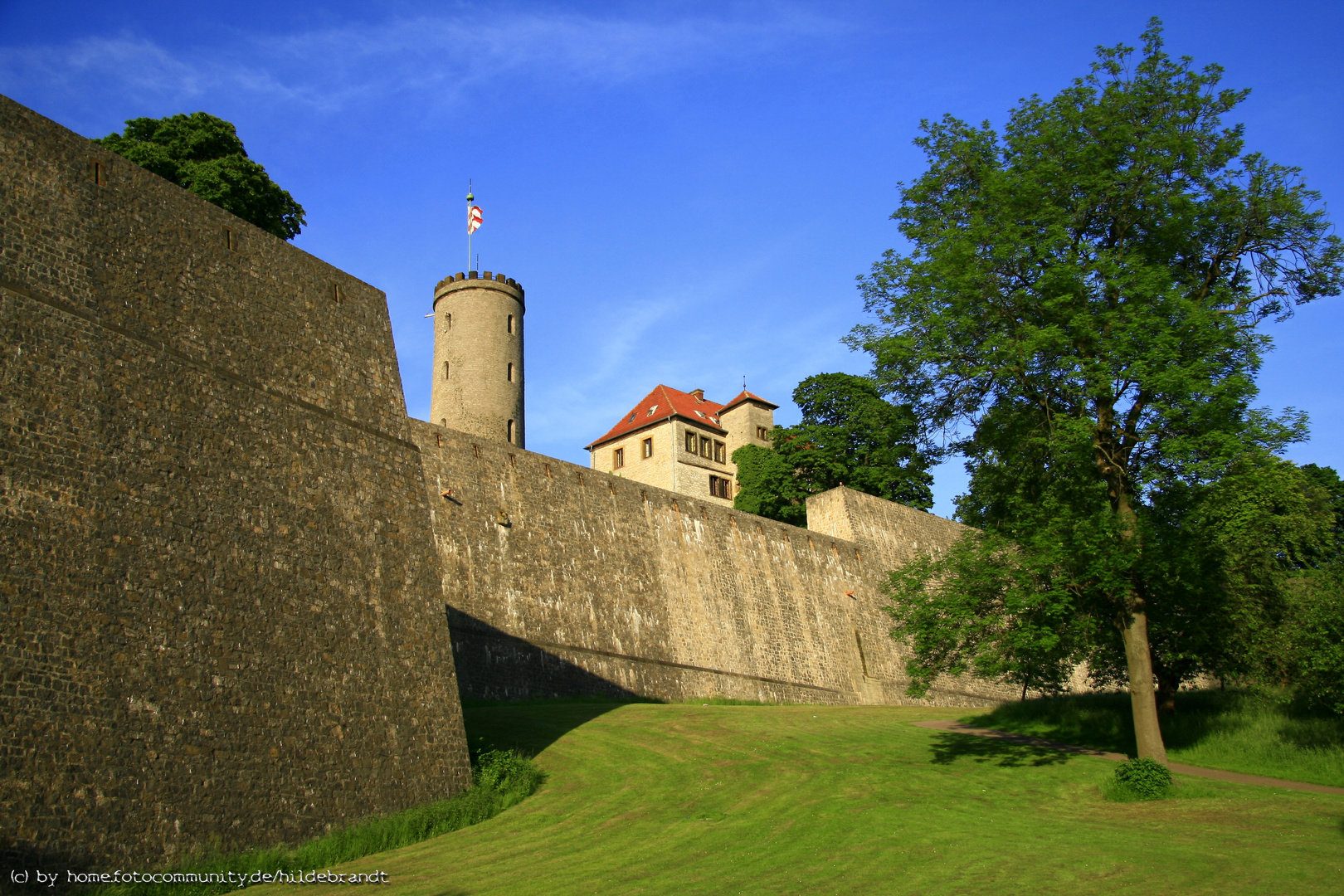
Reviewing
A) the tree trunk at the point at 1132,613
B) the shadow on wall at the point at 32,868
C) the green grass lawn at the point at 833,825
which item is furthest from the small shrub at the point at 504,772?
the tree trunk at the point at 1132,613

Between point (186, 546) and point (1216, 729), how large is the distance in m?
20.1

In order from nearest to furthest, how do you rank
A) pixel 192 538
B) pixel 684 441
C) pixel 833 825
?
pixel 192 538, pixel 833 825, pixel 684 441

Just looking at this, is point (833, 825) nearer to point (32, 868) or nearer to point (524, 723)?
point (524, 723)

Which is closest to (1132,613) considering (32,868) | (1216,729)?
(1216,729)

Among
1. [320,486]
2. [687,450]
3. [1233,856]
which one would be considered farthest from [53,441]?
[687,450]

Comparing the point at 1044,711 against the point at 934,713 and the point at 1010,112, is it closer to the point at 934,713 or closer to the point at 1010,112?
the point at 934,713

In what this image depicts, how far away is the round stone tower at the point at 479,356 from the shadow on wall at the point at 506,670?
1808 cm

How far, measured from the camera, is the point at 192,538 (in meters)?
12.5

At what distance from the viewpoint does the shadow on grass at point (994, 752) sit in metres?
19.0

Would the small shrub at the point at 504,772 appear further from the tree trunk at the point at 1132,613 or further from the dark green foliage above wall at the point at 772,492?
the dark green foliage above wall at the point at 772,492

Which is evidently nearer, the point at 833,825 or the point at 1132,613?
the point at 833,825

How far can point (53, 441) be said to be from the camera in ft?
36.8

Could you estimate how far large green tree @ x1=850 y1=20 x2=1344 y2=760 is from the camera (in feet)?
55.3

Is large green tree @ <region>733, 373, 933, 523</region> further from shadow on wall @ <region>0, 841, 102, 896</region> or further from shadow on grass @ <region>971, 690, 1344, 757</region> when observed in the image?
shadow on wall @ <region>0, 841, 102, 896</region>
